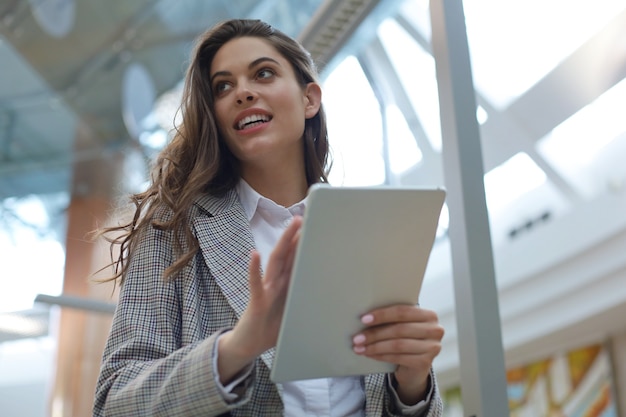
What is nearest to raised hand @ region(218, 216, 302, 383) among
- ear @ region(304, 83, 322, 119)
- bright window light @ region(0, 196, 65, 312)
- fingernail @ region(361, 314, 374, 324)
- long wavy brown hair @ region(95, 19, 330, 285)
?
fingernail @ region(361, 314, 374, 324)

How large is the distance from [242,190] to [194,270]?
1.00ft

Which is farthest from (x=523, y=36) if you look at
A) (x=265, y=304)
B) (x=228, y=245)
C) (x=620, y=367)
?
(x=265, y=304)

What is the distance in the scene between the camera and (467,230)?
4.67 feet

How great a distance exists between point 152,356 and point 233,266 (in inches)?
8.5

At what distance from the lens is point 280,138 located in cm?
161

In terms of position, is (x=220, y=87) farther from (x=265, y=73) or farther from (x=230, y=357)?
(x=230, y=357)

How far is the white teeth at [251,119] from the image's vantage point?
5.21 feet

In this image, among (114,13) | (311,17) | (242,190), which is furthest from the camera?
(114,13)

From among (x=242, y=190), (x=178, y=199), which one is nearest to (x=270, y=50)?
(x=242, y=190)

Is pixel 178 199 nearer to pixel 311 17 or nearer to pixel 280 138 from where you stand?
pixel 280 138

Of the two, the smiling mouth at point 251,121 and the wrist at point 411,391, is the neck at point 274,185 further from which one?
the wrist at point 411,391

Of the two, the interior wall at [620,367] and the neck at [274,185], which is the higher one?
the interior wall at [620,367]

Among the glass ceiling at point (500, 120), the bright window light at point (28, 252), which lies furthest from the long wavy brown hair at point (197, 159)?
the bright window light at point (28, 252)

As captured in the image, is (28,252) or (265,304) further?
(28,252)
